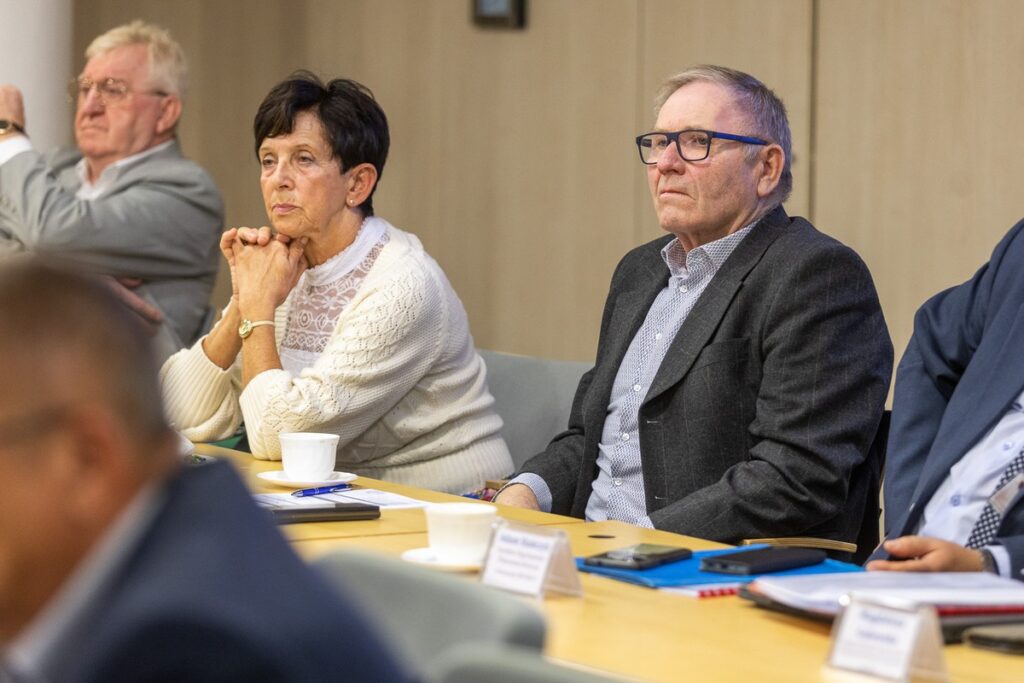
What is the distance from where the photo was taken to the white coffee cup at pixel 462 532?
168 cm

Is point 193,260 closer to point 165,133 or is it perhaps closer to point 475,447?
point 165,133

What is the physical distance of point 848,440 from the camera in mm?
2445

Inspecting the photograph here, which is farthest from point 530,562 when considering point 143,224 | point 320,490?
point 143,224

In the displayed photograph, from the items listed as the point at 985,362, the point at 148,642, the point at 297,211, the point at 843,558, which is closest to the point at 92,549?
→ the point at 148,642

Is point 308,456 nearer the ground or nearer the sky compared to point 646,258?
nearer the ground

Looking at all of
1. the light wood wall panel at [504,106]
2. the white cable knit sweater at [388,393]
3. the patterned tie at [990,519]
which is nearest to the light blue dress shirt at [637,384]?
the white cable knit sweater at [388,393]

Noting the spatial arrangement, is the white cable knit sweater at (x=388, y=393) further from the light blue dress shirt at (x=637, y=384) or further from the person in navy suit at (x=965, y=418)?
the person in navy suit at (x=965, y=418)

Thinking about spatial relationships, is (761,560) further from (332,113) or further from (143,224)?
(143,224)

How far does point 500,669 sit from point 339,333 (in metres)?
2.11

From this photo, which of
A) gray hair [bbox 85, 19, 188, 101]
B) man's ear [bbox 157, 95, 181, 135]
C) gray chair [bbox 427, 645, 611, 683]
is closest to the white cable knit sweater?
man's ear [bbox 157, 95, 181, 135]

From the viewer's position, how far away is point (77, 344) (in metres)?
0.75

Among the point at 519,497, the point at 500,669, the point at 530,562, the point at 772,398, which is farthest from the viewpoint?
the point at 519,497

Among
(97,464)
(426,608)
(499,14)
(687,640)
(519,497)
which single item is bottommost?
(519,497)

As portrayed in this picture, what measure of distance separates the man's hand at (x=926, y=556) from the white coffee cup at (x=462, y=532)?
Result: 473mm
